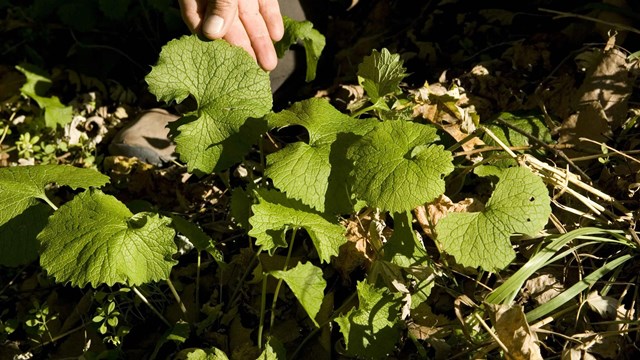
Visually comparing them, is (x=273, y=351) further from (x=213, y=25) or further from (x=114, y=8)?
(x=114, y=8)

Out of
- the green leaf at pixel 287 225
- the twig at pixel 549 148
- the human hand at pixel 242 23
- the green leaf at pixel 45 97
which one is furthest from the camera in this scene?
the green leaf at pixel 45 97

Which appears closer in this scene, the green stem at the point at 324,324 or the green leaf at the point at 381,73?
the green stem at the point at 324,324

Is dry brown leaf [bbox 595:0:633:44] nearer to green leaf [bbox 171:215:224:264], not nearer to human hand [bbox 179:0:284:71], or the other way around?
human hand [bbox 179:0:284:71]

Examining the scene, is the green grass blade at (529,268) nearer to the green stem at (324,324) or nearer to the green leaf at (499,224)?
the green leaf at (499,224)

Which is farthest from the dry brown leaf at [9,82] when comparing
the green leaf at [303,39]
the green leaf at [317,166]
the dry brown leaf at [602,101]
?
the dry brown leaf at [602,101]

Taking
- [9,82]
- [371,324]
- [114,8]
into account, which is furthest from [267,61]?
[9,82]

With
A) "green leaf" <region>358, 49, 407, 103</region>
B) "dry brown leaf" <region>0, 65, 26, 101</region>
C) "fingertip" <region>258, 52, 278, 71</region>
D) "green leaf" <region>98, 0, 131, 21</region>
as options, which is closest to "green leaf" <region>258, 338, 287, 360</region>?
"green leaf" <region>358, 49, 407, 103</region>

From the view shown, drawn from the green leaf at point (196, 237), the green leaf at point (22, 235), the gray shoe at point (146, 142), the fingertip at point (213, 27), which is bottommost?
the gray shoe at point (146, 142)
